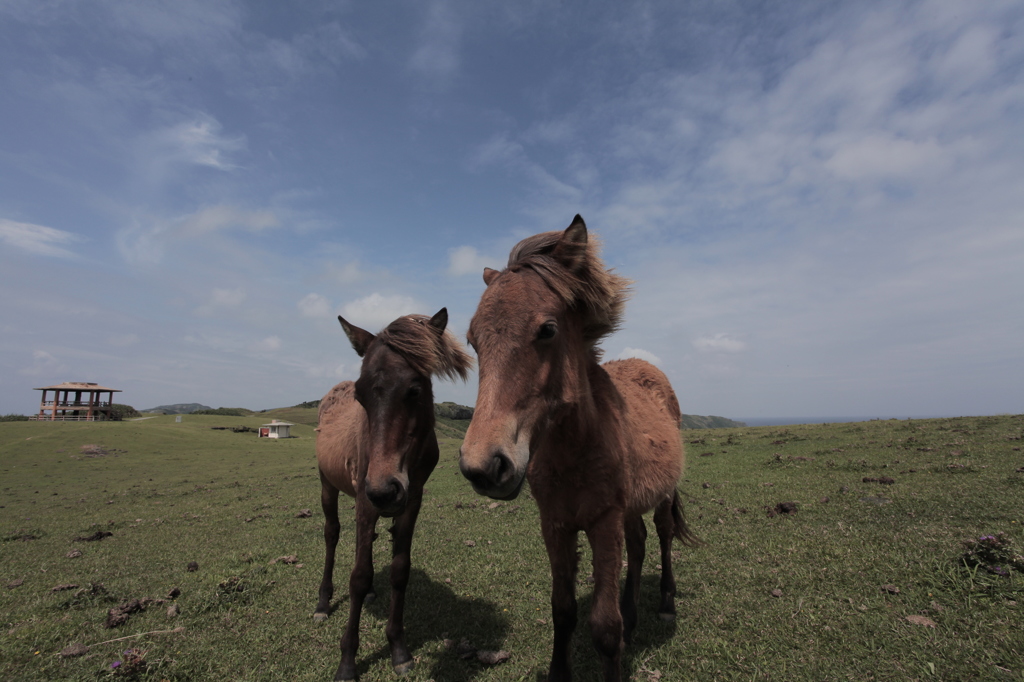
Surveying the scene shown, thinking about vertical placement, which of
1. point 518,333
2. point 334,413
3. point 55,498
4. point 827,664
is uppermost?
point 518,333

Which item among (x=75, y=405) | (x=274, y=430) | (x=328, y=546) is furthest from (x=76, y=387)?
(x=328, y=546)

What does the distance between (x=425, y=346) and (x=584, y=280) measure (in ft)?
7.02

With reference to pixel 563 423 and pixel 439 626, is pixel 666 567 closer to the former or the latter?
pixel 439 626

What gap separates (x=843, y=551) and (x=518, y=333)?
19.5 ft

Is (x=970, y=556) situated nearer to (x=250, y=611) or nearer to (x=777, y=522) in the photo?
(x=777, y=522)

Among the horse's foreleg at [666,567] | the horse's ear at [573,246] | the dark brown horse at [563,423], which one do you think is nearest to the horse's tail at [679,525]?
the horse's foreleg at [666,567]

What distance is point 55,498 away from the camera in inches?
611

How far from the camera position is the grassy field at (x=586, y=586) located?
12.5 feet

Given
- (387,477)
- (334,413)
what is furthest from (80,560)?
(387,477)

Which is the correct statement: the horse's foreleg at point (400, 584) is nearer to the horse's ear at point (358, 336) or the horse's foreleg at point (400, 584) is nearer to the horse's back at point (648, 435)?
the horse's ear at point (358, 336)

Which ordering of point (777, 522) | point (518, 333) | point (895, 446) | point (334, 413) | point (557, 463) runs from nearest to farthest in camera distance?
1. point (518, 333)
2. point (557, 463)
3. point (334, 413)
4. point (777, 522)
5. point (895, 446)

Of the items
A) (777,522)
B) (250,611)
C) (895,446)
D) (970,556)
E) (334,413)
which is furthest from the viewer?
(895,446)

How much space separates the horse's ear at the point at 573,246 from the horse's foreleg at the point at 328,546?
482 cm

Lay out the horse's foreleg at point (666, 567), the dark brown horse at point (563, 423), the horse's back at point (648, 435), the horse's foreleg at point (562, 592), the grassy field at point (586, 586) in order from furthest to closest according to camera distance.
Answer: the horse's foreleg at point (666, 567) → the grassy field at point (586, 586) → the horse's back at point (648, 435) → the horse's foreleg at point (562, 592) → the dark brown horse at point (563, 423)
